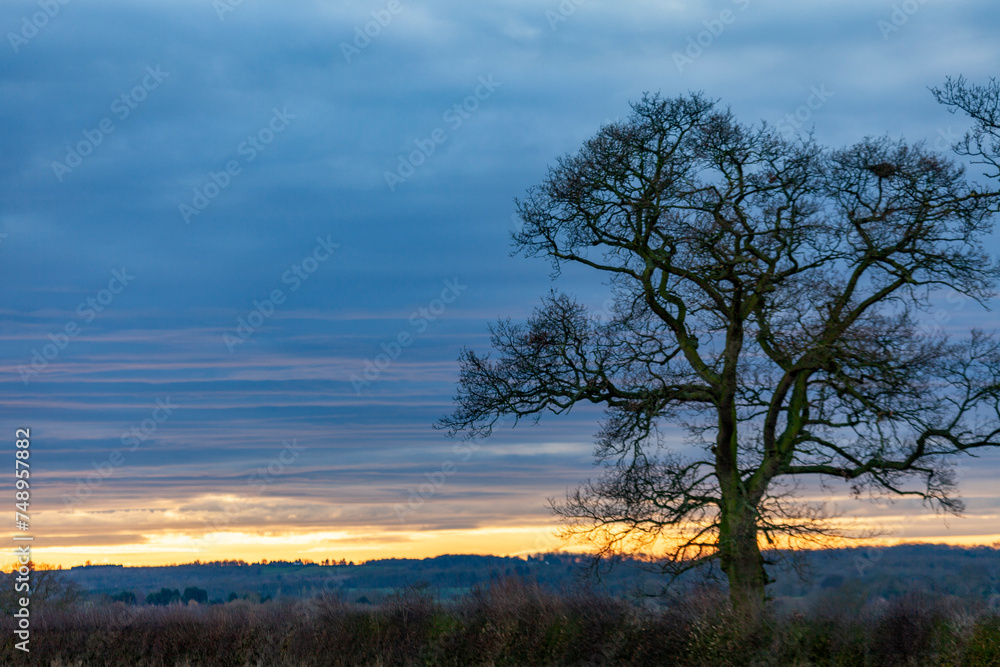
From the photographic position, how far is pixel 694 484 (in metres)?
19.7

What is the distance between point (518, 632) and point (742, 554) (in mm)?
5062

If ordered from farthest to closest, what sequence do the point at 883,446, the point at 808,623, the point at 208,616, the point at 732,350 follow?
the point at 208,616
the point at 732,350
the point at 883,446
the point at 808,623

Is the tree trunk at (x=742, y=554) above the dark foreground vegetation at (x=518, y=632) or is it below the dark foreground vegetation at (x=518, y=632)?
above

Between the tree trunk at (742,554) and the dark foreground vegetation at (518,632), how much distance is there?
1.21m

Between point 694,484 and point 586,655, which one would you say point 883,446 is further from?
point 586,655

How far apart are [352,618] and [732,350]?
1116 cm

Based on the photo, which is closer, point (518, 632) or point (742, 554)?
point (742, 554)

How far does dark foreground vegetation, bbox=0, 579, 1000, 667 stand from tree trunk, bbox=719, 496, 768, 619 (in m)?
1.21

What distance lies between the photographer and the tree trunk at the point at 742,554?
18078 mm

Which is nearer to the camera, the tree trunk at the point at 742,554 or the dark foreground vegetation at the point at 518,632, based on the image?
the dark foreground vegetation at the point at 518,632

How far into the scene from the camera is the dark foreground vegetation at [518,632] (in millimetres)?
16172

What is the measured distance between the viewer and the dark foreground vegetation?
1617 centimetres

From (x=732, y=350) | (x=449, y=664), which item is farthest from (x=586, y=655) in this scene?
(x=732, y=350)

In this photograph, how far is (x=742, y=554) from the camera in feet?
60.6
